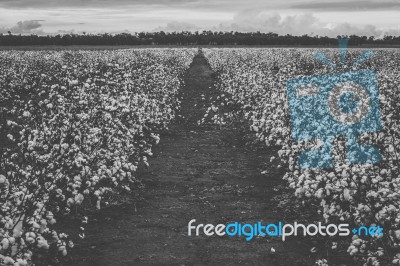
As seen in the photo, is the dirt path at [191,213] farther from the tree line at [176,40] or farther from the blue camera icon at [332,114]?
the tree line at [176,40]

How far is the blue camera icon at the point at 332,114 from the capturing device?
7.91m

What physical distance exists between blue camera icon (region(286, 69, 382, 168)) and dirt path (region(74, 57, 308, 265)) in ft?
4.78

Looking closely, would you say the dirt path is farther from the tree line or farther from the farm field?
the tree line

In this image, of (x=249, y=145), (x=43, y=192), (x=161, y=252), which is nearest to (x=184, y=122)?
(x=249, y=145)

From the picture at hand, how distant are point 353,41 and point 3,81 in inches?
4436

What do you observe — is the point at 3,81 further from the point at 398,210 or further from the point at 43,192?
the point at 398,210

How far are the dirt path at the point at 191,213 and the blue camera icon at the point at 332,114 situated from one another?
4.78ft

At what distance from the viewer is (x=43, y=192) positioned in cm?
602

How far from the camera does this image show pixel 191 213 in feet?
29.3

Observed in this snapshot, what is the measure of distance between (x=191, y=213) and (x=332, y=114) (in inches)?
174

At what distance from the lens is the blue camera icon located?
7.91 m

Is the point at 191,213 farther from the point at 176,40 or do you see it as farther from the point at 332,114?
the point at 176,40

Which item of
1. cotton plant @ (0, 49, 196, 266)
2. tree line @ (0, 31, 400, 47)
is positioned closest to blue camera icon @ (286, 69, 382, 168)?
cotton plant @ (0, 49, 196, 266)

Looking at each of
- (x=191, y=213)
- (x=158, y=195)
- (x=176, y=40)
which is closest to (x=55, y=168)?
(x=191, y=213)
